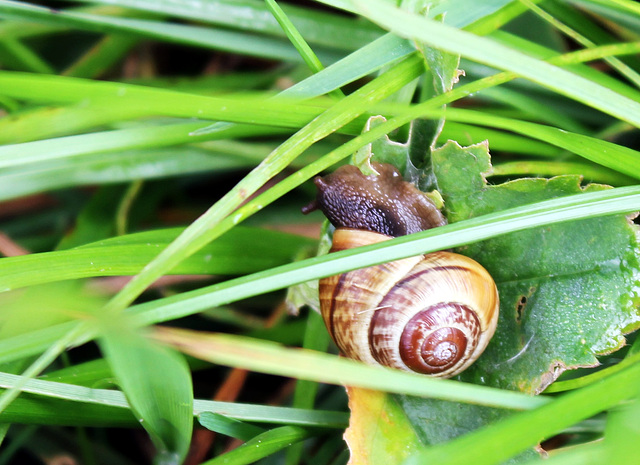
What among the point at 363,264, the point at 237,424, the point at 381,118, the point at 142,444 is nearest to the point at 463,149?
the point at 381,118

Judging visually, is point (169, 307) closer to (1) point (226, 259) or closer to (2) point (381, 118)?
(1) point (226, 259)

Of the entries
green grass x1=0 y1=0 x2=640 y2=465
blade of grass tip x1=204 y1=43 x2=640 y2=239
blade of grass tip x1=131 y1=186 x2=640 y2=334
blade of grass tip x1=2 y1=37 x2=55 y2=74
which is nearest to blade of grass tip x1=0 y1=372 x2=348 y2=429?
green grass x1=0 y1=0 x2=640 y2=465

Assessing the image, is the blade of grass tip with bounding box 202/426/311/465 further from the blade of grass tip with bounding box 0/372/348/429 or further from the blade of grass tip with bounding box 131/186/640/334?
the blade of grass tip with bounding box 131/186/640/334

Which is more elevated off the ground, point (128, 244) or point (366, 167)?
point (366, 167)

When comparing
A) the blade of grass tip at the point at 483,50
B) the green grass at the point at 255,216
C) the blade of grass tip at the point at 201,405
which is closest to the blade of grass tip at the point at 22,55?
the green grass at the point at 255,216

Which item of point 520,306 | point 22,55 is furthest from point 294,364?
point 22,55

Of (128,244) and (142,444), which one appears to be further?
(142,444)
